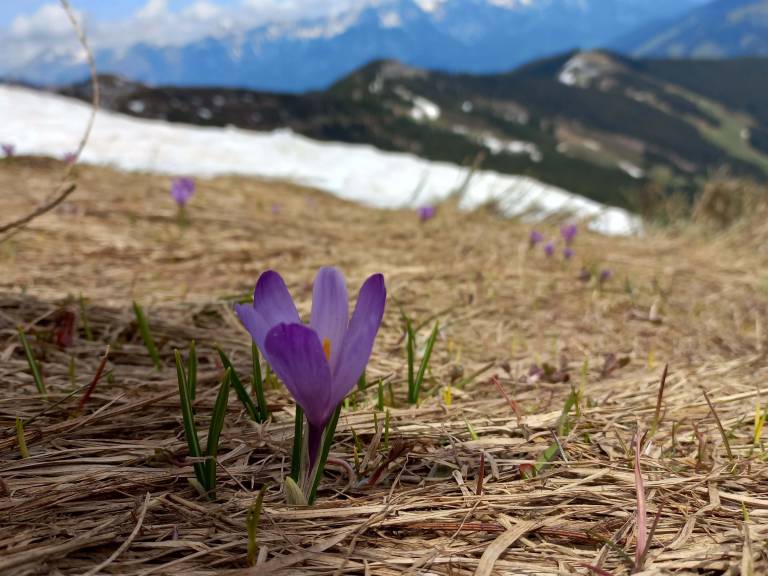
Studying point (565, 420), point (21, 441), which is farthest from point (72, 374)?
point (565, 420)

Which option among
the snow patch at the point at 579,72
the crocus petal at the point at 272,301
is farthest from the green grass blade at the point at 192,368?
the snow patch at the point at 579,72

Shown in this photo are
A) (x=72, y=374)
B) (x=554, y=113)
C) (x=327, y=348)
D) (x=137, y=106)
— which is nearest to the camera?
(x=327, y=348)

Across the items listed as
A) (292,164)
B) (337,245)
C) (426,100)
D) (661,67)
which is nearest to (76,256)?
(337,245)

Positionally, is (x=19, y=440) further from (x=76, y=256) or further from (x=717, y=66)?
(x=717, y=66)

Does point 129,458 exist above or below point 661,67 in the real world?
below

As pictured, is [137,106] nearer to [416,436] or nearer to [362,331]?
[416,436]

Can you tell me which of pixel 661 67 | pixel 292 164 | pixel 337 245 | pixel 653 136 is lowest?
pixel 337 245

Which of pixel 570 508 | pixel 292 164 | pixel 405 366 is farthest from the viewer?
pixel 292 164
